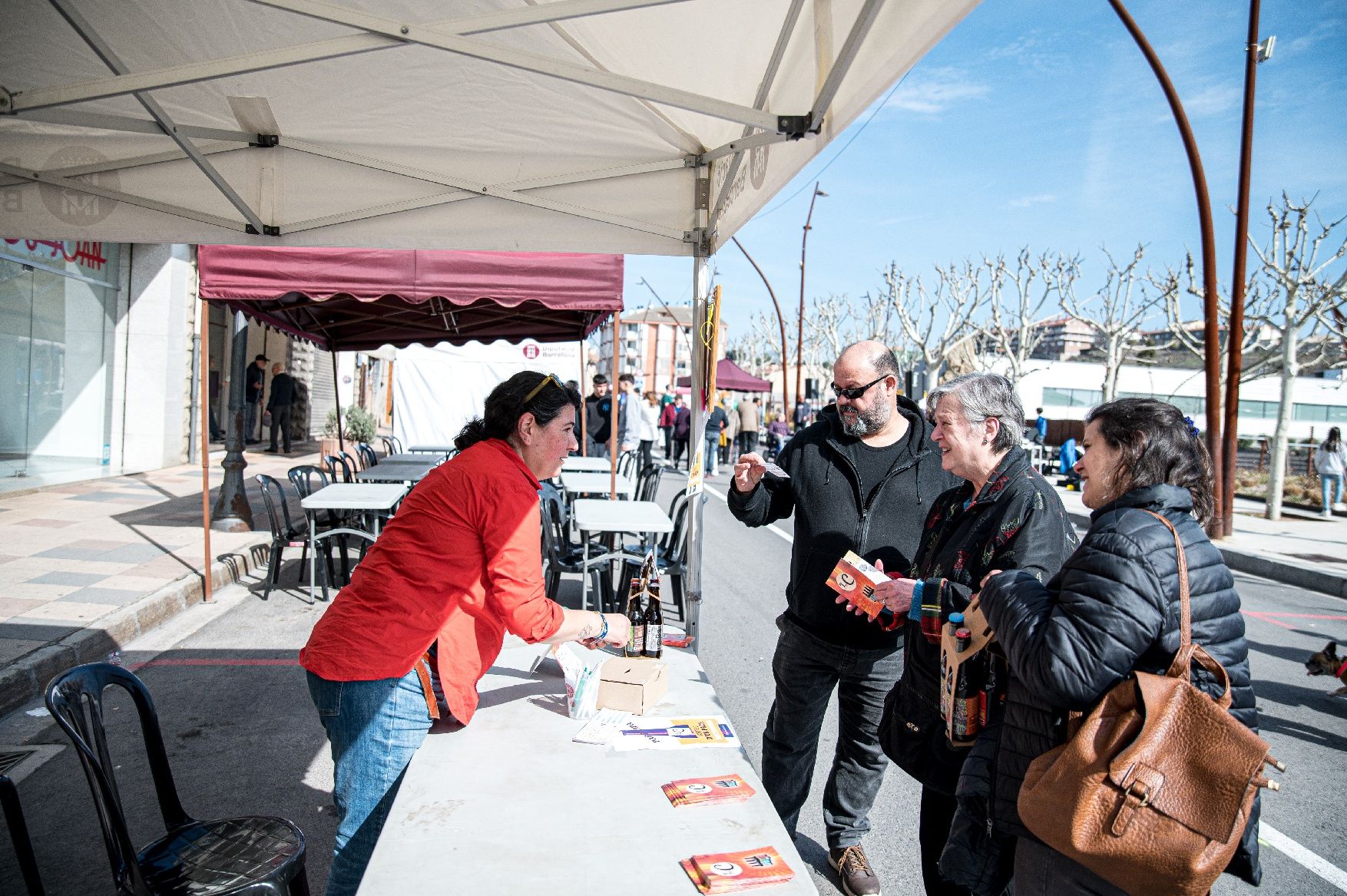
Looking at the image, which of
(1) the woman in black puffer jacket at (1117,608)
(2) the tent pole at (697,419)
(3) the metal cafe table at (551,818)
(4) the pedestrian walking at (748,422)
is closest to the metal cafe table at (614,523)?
(2) the tent pole at (697,419)

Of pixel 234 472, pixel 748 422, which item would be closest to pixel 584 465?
pixel 234 472

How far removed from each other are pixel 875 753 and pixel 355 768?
1836mm

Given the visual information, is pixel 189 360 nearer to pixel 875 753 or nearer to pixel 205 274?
pixel 205 274

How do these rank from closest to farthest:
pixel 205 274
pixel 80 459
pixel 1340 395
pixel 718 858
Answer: pixel 718 858 < pixel 205 274 < pixel 80 459 < pixel 1340 395

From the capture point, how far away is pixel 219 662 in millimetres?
5500

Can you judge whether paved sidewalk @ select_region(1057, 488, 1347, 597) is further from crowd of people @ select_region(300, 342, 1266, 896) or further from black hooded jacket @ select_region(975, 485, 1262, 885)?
black hooded jacket @ select_region(975, 485, 1262, 885)

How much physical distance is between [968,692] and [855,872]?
134 centimetres

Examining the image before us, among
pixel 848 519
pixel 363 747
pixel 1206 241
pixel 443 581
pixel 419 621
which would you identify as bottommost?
pixel 363 747

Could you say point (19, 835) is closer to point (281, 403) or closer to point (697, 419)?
point (697, 419)

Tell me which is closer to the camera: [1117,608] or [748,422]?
[1117,608]

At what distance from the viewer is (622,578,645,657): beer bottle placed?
107 inches

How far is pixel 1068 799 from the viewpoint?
1.71m

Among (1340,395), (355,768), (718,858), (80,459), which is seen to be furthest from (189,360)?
(1340,395)

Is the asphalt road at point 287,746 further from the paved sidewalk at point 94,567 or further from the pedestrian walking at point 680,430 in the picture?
the pedestrian walking at point 680,430
